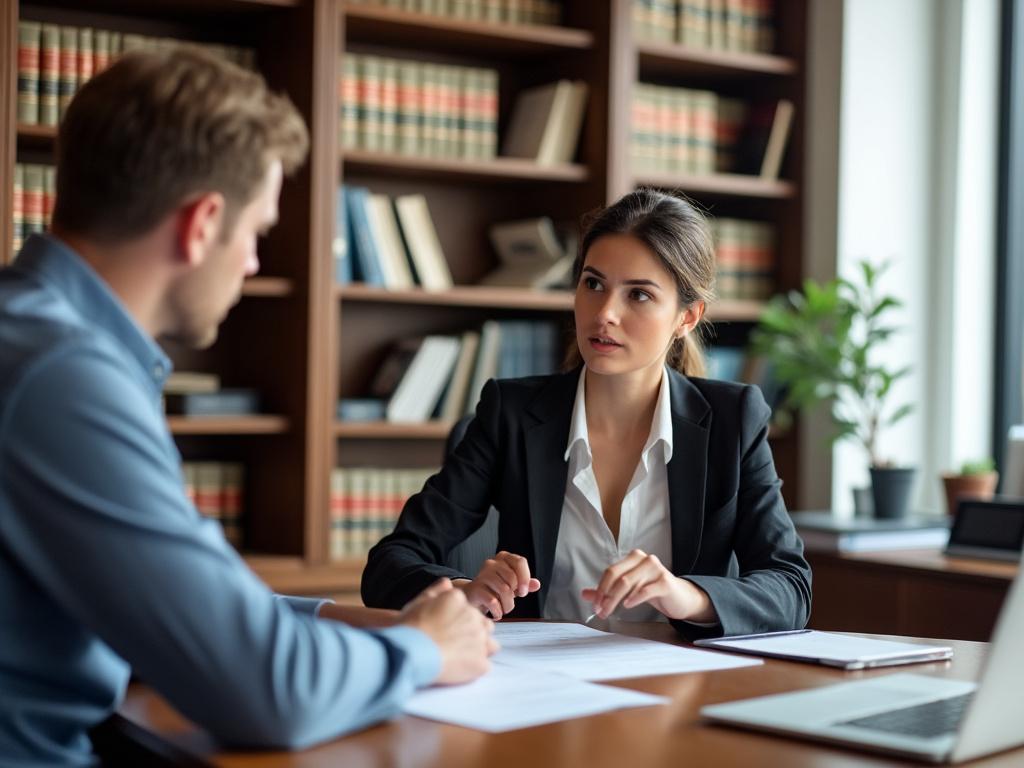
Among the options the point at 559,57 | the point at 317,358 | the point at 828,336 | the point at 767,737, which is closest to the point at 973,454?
the point at 828,336

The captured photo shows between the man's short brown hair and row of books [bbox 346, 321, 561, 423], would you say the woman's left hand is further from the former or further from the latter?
row of books [bbox 346, 321, 561, 423]

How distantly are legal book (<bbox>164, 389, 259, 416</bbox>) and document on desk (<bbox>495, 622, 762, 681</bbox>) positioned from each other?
179cm

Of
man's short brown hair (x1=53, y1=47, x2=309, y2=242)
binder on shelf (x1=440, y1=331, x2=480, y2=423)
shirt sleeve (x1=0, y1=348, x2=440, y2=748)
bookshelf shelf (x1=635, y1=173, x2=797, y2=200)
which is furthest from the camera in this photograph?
bookshelf shelf (x1=635, y1=173, x2=797, y2=200)

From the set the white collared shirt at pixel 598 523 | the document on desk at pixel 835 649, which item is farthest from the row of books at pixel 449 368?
the document on desk at pixel 835 649

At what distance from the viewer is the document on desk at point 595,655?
1.44 meters

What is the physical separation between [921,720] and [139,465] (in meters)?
0.75

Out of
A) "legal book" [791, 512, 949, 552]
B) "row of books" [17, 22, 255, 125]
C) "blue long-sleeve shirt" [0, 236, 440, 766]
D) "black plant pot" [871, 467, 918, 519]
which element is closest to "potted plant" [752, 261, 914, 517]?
"black plant pot" [871, 467, 918, 519]

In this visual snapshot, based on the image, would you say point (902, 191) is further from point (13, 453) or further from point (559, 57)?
point (13, 453)

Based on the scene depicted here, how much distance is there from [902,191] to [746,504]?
2317mm

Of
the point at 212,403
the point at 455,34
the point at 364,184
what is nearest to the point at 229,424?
the point at 212,403

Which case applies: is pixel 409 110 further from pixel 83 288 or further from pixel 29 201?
pixel 83 288

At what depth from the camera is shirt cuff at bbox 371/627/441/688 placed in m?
1.20

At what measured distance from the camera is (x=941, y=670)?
1.51 meters

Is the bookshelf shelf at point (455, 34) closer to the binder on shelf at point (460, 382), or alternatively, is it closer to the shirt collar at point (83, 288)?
the binder on shelf at point (460, 382)
